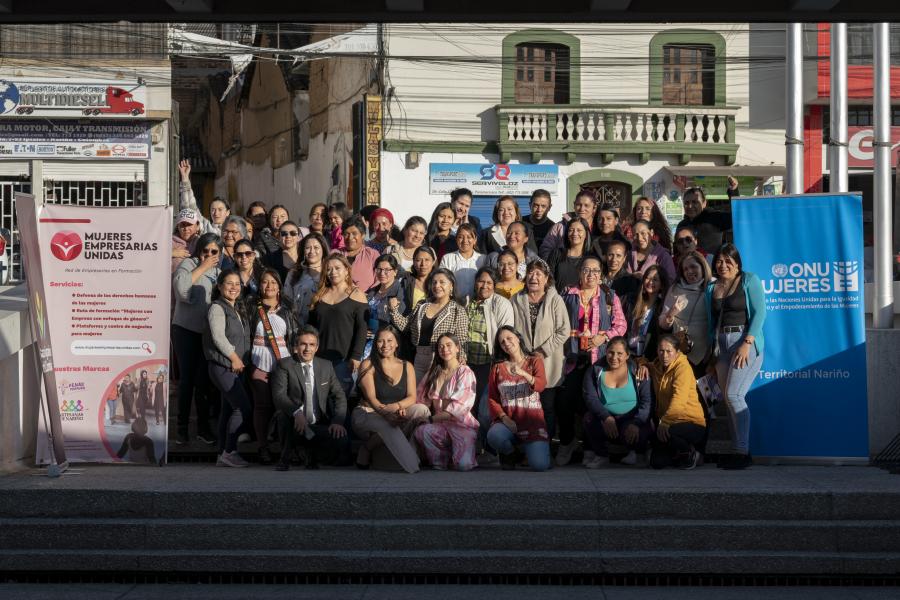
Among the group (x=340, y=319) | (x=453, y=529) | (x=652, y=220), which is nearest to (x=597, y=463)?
(x=453, y=529)

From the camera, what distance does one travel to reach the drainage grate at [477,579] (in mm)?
8125

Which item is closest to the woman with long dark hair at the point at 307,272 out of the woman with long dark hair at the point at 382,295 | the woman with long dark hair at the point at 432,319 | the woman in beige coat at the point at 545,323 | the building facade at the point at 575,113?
the woman with long dark hair at the point at 382,295

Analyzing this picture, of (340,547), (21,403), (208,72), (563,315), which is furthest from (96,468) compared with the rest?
(208,72)

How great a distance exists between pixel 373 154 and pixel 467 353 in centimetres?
1715

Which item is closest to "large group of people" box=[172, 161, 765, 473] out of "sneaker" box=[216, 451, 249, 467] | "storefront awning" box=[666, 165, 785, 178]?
"sneaker" box=[216, 451, 249, 467]

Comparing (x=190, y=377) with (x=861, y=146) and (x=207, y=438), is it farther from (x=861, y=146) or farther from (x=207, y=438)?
(x=861, y=146)

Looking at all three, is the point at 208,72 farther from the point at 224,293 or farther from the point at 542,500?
the point at 542,500

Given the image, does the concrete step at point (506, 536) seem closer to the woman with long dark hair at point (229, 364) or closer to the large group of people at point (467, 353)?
the large group of people at point (467, 353)

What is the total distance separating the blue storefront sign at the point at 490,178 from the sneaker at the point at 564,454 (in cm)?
1713

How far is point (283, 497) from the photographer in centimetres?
848

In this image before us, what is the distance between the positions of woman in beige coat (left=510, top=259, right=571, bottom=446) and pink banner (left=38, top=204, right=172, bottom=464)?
2.90 metres

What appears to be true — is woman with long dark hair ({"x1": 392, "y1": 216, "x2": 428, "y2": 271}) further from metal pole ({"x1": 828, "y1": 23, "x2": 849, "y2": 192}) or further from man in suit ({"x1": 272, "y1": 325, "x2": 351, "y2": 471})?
metal pole ({"x1": 828, "y1": 23, "x2": 849, "y2": 192})

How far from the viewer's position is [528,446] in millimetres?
9633

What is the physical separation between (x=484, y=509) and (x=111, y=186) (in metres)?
21.6
